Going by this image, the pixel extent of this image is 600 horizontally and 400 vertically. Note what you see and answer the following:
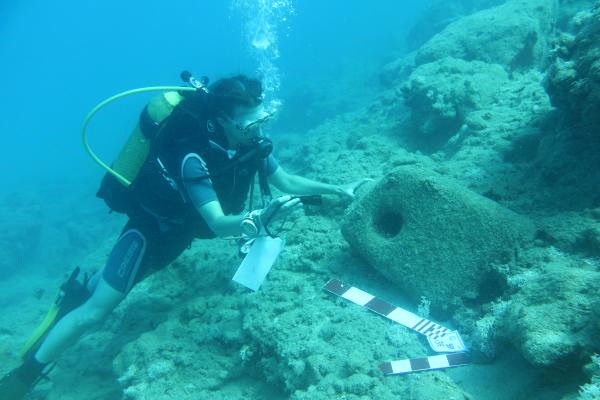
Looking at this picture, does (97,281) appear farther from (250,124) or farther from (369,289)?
(369,289)

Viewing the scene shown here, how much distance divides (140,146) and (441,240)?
9.95ft


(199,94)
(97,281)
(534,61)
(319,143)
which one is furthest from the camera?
(319,143)

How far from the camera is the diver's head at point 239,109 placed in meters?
3.35

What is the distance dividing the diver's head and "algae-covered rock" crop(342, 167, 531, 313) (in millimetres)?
1313

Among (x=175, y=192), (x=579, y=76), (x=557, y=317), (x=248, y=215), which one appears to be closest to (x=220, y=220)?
(x=248, y=215)

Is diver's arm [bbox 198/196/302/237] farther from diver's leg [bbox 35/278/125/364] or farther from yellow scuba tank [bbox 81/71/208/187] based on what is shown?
diver's leg [bbox 35/278/125/364]

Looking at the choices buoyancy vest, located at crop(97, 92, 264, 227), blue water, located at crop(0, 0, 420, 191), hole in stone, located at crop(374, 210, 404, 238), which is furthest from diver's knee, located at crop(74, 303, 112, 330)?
blue water, located at crop(0, 0, 420, 191)

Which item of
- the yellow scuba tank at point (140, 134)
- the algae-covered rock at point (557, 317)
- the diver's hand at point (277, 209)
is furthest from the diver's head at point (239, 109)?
the algae-covered rock at point (557, 317)

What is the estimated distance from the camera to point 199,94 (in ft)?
11.5

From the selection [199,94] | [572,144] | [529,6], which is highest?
[529,6]

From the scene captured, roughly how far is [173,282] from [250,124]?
→ 2557 millimetres

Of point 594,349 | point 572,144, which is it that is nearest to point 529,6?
point 572,144

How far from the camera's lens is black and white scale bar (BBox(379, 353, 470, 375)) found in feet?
7.90

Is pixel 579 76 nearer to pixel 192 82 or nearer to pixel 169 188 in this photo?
pixel 192 82
